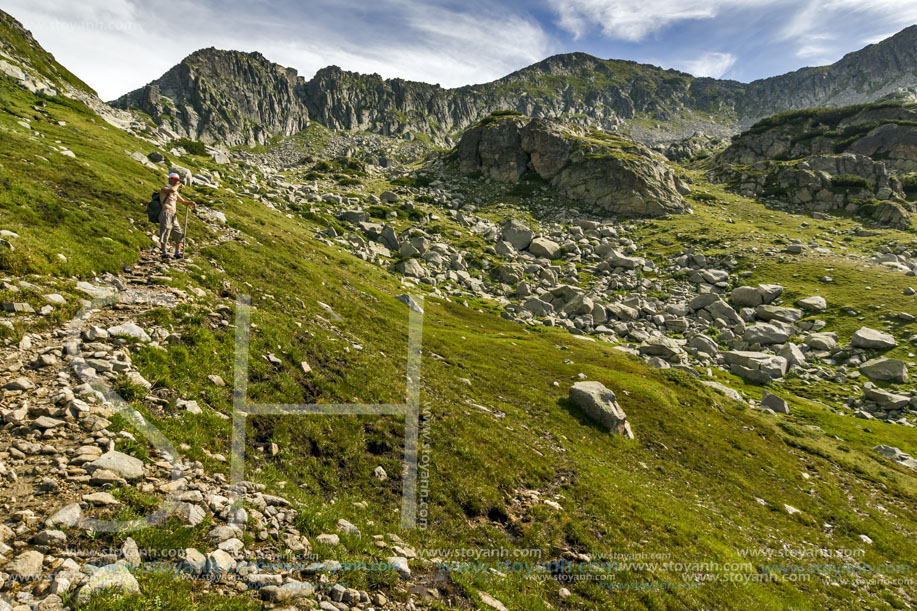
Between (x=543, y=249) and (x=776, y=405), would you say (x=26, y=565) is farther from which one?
(x=543, y=249)

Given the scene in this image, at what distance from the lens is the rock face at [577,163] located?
446 feet

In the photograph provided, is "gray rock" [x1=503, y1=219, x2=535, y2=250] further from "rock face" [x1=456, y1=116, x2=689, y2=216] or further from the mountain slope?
the mountain slope

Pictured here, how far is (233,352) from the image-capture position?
14781mm

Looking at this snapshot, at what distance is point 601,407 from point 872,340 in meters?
64.1

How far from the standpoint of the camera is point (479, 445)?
58.6 feet

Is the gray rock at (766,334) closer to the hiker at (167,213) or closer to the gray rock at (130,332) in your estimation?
the hiker at (167,213)

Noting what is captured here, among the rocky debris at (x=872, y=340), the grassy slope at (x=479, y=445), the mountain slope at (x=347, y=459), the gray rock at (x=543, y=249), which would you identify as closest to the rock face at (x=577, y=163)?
the gray rock at (x=543, y=249)

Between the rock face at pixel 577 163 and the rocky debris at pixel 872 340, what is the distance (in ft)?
260

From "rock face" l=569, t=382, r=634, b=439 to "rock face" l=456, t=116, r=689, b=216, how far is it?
12284 cm

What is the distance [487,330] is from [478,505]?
42.0 metres

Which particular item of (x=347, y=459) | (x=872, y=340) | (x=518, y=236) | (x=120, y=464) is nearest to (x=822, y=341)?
(x=872, y=340)

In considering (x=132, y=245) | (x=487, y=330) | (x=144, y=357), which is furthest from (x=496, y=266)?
(x=144, y=357)

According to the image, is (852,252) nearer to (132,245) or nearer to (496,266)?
(496,266)

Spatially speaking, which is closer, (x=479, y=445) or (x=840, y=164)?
(x=479, y=445)
